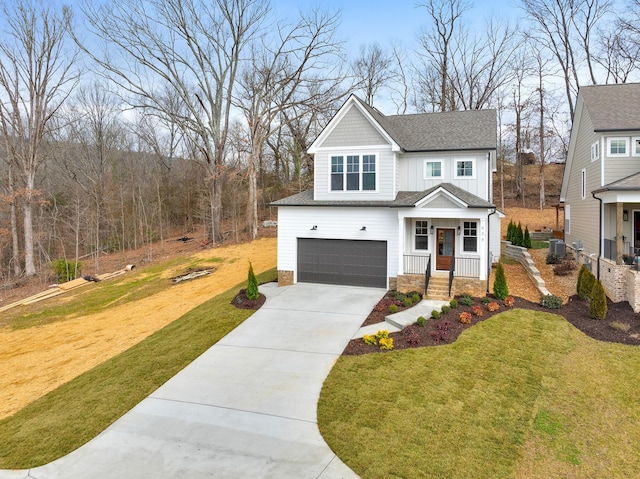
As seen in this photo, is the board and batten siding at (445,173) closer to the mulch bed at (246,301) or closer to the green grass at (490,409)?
the green grass at (490,409)

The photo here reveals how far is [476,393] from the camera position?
769cm

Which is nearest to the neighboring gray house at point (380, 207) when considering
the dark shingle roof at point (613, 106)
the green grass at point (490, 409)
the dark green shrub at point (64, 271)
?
the dark shingle roof at point (613, 106)

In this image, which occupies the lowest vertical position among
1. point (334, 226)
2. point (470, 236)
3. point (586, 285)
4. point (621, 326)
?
point (621, 326)

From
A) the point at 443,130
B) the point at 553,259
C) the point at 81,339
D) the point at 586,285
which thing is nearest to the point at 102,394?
the point at 81,339

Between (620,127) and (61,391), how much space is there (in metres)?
19.5

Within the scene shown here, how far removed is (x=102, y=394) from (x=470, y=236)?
13.1 metres

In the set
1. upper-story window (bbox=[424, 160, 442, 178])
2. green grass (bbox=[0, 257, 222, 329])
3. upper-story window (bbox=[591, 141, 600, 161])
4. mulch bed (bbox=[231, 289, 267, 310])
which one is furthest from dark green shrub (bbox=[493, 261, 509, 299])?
green grass (bbox=[0, 257, 222, 329])

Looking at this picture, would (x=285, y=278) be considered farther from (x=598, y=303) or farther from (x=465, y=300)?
(x=598, y=303)

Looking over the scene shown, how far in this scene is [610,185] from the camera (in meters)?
13.2

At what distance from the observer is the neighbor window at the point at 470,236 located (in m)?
15.2

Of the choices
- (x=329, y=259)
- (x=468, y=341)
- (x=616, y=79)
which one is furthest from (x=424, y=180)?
(x=616, y=79)

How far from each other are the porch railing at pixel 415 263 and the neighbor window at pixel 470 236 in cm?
165

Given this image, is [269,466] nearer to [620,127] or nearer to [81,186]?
[620,127]

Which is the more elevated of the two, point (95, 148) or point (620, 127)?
point (95, 148)
